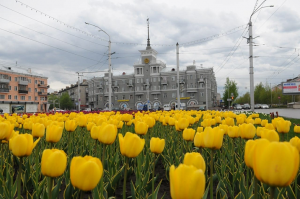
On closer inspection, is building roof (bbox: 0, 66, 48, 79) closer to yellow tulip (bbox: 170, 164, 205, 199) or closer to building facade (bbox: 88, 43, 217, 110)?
building facade (bbox: 88, 43, 217, 110)

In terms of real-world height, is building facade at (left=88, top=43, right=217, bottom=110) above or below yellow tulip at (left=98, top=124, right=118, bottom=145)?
above

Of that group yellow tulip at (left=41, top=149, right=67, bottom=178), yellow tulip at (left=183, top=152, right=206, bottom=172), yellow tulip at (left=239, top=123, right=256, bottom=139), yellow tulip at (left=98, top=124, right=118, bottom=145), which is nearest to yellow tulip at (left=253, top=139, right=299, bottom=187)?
yellow tulip at (left=183, top=152, right=206, bottom=172)

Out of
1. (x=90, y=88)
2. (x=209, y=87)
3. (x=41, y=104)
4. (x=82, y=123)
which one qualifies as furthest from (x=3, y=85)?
(x=82, y=123)

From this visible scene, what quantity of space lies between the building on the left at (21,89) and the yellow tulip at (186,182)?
186ft

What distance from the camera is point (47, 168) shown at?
4.64 ft

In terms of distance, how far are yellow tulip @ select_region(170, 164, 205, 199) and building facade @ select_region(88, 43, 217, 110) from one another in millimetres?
61899

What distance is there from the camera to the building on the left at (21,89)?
178 feet

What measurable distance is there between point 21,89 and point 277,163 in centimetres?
6708

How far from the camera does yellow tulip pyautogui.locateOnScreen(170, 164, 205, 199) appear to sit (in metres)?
1.02

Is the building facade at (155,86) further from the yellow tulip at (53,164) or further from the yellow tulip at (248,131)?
the yellow tulip at (53,164)

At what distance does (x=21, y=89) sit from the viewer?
59.8m

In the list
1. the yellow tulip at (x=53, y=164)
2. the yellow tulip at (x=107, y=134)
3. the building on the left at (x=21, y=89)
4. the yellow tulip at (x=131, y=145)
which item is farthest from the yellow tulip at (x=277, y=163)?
the building on the left at (x=21, y=89)

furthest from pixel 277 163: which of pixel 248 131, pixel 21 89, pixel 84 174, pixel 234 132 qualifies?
pixel 21 89

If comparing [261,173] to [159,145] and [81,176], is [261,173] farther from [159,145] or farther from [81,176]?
[159,145]
